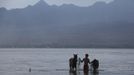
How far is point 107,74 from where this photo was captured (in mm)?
44000

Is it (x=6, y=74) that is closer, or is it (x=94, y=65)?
(x=6, y=74)

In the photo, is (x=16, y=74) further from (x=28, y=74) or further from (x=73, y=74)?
(x=73, y=74)

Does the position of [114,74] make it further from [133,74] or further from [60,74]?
[60,74]

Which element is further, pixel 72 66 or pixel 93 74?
pixel 72 66

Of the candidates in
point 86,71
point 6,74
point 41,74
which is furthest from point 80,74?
point 6,74

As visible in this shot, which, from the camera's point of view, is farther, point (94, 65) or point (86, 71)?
point (94, 65)

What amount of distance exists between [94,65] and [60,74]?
15.1 feet

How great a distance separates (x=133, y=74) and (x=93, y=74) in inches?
153

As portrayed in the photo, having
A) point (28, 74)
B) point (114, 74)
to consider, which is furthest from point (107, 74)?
point (28, 74)

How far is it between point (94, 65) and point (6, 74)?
886cm

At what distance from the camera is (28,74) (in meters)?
42.9

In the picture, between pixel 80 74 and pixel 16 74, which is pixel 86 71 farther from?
pixel 16 74

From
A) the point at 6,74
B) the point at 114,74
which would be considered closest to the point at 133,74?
the point at 114,74

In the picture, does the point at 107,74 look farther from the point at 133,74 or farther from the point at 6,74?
the point at 6,74
